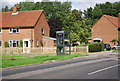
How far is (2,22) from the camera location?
47.7 m

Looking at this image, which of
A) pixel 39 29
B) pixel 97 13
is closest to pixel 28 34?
pixel 39 29

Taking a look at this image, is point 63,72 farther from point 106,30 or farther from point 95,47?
point 106,30

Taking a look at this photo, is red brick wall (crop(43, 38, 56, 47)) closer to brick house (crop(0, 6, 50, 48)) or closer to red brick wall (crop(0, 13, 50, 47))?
brick house (crop(0, 6, 50, 48))

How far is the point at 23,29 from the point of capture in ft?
149

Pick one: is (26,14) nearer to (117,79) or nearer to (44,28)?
(44,28)

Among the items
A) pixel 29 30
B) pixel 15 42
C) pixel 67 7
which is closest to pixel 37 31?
pixel 29 30

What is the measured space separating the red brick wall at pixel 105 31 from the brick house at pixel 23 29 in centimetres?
2069

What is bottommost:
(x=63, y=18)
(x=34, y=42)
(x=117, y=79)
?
(x=117, y=79)

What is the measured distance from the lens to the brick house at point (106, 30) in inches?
2420

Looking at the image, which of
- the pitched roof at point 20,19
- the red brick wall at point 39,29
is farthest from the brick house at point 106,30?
the pitched roof at point 20,19

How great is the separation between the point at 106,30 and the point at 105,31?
0.39m

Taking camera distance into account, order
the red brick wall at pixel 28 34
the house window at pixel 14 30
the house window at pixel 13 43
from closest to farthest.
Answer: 1. the red brick wall at pixel 28 34
2. the house window at pixel 14 30
3. the house window at pixel 13 43

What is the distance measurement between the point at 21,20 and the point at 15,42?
4419mm

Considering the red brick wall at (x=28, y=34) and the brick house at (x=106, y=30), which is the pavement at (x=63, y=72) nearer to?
the red brick wall at (x=28, y=34)
